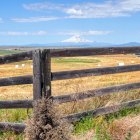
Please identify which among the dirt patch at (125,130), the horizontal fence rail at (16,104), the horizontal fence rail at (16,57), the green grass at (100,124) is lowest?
the green grass at (100,124)

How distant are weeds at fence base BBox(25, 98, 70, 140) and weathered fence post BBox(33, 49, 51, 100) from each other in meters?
1.73

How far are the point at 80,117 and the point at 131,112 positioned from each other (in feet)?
5.16

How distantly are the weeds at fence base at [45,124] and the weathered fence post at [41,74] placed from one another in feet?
5.68

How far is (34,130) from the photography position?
5.74m

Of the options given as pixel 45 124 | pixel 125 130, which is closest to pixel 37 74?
pixel 125 130

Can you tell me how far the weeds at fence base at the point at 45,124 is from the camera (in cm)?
562

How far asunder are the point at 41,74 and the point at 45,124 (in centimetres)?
197

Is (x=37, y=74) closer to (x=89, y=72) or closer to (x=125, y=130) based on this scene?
(x=89, y=72)

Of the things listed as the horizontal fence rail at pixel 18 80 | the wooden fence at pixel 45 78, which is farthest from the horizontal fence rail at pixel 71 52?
the horizontal fence rail at pixel 18 80

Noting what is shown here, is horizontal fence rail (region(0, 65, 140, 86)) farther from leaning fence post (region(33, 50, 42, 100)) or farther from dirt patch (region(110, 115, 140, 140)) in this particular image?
dirt patch (region(110, 115, 140, 140))

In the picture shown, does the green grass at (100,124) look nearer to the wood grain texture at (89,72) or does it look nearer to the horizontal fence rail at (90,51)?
the wood grain texture at (89,72)

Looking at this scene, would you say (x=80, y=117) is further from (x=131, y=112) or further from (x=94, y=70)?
(x=131, y=112)

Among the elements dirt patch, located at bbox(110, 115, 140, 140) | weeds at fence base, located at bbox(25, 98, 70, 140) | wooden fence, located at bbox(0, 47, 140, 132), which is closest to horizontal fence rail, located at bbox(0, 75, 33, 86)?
wooden fence, located at bbox(0, 47, 140, 132)

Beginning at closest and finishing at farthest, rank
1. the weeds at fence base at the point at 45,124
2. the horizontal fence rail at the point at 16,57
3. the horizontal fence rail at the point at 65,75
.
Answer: the weeds at fence base at the point at 45,124, the horizontal fence rail at the point at 16,57, the horizontal fence rail at the point at 65,75
